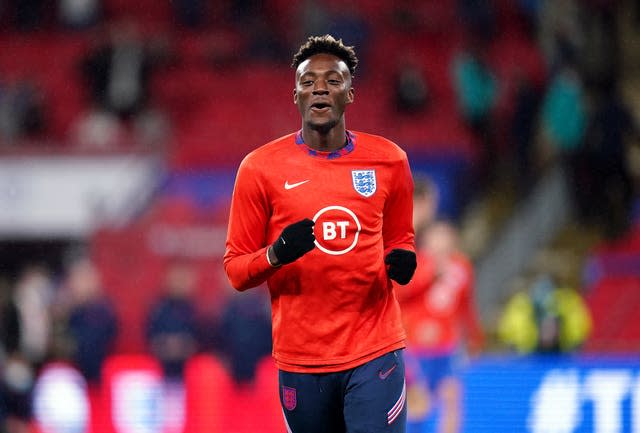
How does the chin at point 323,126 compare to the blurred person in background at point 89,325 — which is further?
the blurred person in background at point 89,325

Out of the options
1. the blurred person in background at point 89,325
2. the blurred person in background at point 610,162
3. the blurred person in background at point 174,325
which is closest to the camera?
the blurred person in background at point 174,325

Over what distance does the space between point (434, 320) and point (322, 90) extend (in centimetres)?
363

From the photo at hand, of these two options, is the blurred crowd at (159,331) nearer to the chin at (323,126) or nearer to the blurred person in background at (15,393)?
the blurred person in background at (15,393)

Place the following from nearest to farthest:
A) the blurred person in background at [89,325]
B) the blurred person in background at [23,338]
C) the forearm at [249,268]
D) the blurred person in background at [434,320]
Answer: the forearm at [249,268] < the blurred person in background at [434,320] < the blurred person in background at [23,338] < the blurred person in background at [89,325]

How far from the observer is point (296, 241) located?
3.92 m

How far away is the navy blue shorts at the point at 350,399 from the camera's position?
13.5ft

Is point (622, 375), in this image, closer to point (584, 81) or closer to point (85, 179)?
point (584, 81)

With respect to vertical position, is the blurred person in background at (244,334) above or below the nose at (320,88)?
below

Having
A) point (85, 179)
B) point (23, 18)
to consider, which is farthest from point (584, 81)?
point (23, 18)

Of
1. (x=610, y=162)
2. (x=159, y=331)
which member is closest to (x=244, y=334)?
(x=159, y=331)

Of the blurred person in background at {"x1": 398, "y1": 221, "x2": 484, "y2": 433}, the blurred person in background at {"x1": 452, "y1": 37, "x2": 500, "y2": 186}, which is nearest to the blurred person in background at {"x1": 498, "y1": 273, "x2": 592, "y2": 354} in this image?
the blurred person in background at {"x1": 398, "y1": 221, "x2": 484, "y2": 433}

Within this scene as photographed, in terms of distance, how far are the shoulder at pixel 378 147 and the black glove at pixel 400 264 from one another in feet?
1.22

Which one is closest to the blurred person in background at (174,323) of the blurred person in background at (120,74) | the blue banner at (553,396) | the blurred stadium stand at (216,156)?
the blurred stadium stand at (216,156)

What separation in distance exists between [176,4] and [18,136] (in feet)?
11.1
